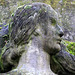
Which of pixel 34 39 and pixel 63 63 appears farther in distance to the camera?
pixel 63 63

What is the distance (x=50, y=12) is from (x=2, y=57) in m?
0.79

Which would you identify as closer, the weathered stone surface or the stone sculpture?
the stone sculpture

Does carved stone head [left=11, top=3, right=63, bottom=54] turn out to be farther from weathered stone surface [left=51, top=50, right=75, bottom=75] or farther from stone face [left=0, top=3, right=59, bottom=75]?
weathered stone surface [left=51, top=50, right=75, bottom=75]

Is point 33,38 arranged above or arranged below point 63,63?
above

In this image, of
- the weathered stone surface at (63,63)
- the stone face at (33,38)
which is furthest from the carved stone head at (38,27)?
the weathered stone surface at (63,63)

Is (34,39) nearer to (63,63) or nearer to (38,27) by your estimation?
(38,27)

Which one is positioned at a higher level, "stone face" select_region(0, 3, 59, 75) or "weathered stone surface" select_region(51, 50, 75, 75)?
"stone face" select_region(0, 3, 59, 75)

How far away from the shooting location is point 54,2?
9.02m

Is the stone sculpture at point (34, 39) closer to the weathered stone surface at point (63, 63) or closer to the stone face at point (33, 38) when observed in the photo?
the stone face at point (33, 38)

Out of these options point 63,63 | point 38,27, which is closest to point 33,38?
point 38,27

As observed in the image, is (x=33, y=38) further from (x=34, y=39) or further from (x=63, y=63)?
(x=63, y=63)

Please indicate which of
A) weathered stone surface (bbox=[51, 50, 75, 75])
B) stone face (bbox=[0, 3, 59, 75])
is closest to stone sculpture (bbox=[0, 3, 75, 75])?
stone face (bbox=[0, 3, 59, 75])

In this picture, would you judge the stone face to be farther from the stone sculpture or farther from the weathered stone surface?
the weathered stone surface

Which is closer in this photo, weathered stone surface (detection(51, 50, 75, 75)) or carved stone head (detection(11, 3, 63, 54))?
carved stone head (detection(11, 3, 63, 54))
